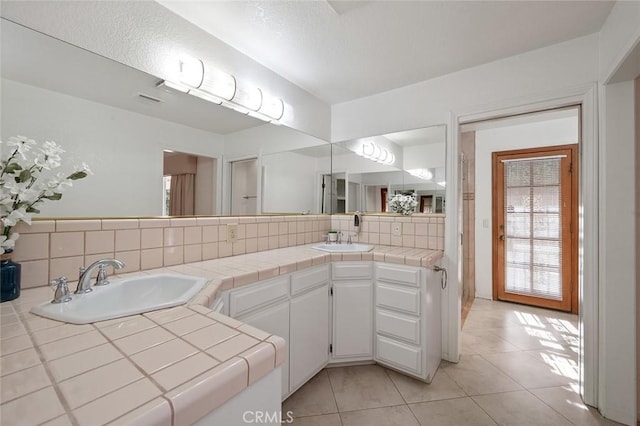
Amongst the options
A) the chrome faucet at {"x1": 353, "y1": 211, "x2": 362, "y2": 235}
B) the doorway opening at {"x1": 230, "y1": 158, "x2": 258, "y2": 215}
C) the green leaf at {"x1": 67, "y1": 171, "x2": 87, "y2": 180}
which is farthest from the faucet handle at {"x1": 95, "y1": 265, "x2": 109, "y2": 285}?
the chrome faucet at {"x1": 353, "y1": 211, "x2": 362, "y2": 235}

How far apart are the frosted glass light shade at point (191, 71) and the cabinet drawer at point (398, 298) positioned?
1.78 metres

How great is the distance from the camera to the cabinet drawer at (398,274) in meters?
1.79

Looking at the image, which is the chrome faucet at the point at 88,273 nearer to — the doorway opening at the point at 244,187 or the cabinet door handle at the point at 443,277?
the doorway opening at the point at 244,187

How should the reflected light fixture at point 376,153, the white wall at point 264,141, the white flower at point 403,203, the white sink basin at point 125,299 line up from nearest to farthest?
the white sink basin at point 125,299 < the white wall at point 264,141 < the white flower at point 403,203 < the reflected light fixture at point 376,153

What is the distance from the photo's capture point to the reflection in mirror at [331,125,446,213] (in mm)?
2223

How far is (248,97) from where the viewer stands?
192cm

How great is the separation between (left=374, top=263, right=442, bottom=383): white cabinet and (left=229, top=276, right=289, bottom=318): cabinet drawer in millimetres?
753

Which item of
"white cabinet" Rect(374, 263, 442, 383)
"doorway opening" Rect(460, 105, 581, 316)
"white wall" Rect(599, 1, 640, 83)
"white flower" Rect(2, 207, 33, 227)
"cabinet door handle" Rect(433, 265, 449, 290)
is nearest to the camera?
"white flower" Rect(2, 207, 33, 227)

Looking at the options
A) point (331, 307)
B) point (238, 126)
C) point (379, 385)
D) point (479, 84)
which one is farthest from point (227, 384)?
point (479, 84)

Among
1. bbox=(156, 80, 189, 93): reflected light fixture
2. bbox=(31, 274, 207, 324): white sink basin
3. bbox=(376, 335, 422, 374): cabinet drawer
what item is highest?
bbox=(156, 80, 189, 93): reflected light fixture

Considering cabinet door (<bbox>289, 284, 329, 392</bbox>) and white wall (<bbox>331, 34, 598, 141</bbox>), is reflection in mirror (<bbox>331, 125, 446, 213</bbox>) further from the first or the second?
cabinet door (<bbox>289, 284, 329, 392</bbox>)

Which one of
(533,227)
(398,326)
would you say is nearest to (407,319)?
(398,326)

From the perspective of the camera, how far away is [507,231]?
3.43 m

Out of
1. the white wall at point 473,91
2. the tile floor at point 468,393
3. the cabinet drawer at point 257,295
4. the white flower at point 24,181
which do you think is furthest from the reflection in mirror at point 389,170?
the white flower at point 24,181
